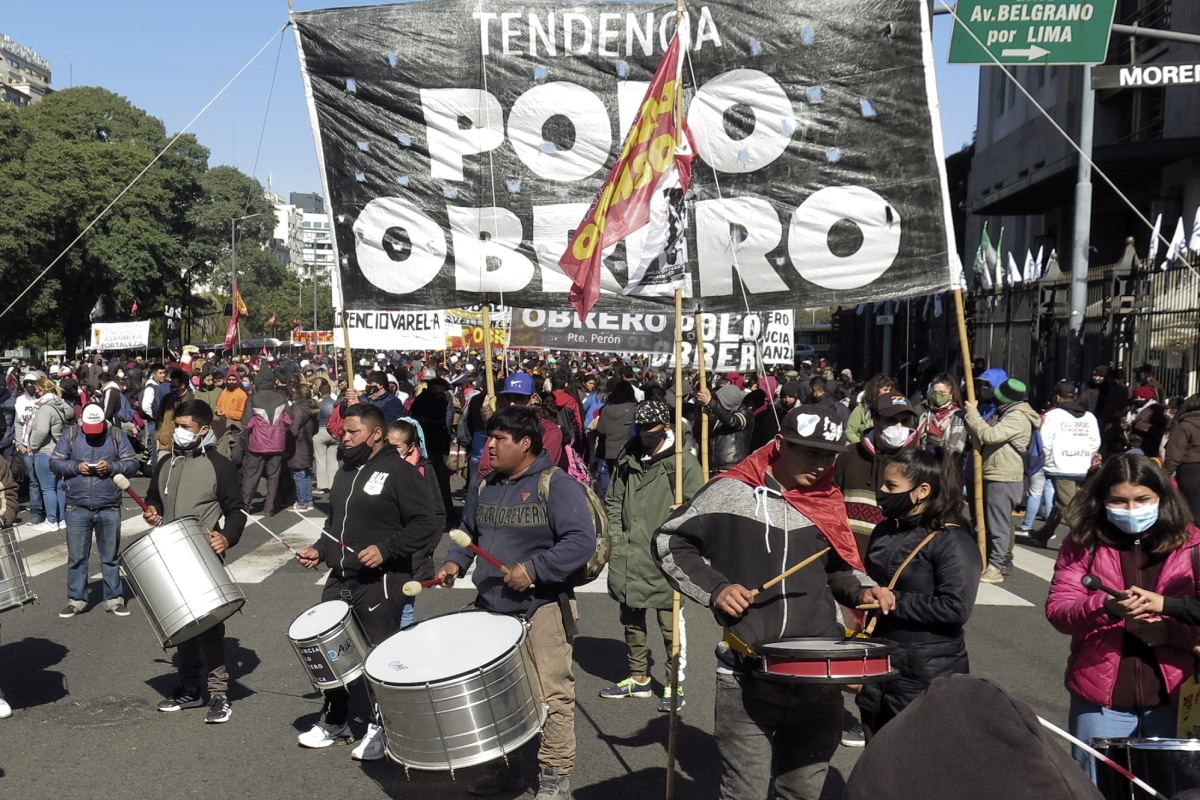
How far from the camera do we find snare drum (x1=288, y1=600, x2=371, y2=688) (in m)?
5.80

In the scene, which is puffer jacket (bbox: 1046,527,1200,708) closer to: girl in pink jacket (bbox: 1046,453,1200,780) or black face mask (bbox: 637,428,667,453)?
girl in pink jacket (bbox: 1046,453,1200,780)

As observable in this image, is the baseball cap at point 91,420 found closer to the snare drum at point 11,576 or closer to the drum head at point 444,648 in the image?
the snare drum at point 11,576

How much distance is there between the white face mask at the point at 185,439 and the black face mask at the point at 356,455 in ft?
3.60

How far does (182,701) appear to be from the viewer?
683cm

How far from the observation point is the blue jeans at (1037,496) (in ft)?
43.9

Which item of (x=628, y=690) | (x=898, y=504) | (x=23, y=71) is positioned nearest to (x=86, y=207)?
(x=628, y=690)

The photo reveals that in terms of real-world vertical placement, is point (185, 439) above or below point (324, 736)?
above

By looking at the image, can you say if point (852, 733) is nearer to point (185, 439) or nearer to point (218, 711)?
point (218, 711)

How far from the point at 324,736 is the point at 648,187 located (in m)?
3.45

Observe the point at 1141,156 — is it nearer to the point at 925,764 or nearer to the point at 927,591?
the point at 927,591

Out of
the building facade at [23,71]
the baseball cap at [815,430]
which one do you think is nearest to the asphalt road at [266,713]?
the baseball cap at [815,430]

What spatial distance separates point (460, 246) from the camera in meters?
9.05

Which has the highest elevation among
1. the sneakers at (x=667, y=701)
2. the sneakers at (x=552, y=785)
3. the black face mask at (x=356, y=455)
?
the black face mask at (x=356, y=455)

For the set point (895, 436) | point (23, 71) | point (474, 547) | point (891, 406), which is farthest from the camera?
point (23, 71)
